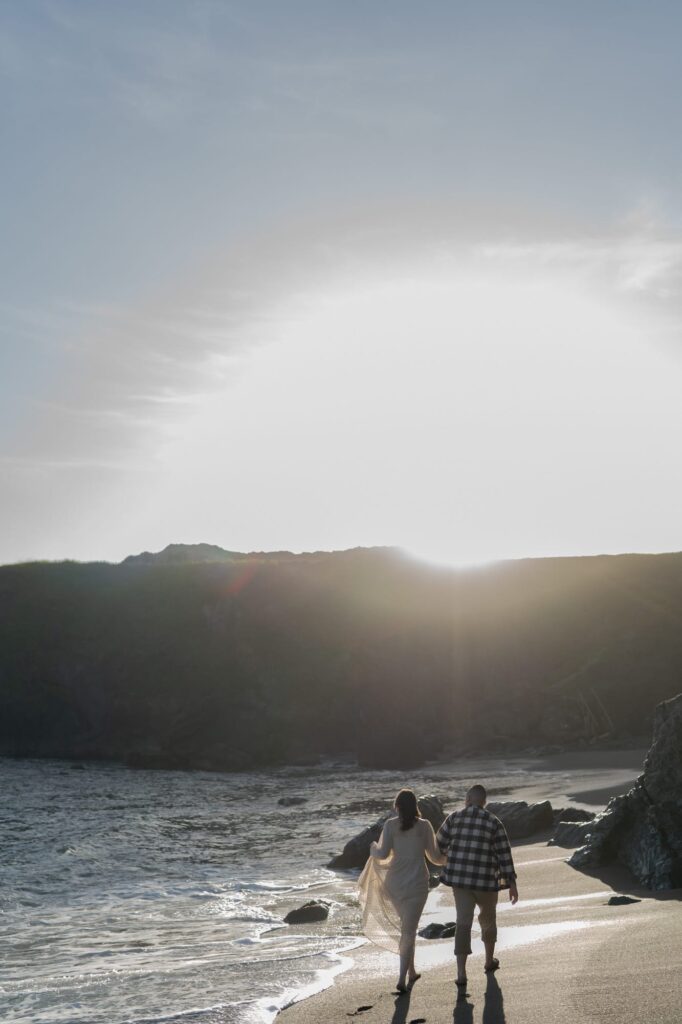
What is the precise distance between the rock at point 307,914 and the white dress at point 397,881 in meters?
4.16

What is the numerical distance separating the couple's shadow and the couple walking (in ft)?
2.20

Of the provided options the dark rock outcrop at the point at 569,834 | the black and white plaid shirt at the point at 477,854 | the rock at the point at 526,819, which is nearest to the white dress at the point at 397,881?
the black and white plaid shirt at the point at 477,854

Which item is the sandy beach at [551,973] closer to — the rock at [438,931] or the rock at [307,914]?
the rock at [438,931]

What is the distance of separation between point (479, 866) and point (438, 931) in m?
2.81

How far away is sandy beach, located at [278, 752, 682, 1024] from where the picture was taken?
704cm

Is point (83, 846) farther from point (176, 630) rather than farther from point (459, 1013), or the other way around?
point (176, 630)

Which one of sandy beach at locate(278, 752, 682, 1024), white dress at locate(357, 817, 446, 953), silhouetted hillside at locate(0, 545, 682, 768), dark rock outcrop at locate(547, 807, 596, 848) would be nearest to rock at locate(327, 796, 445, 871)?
dark rock outcrop at locate(547, 807, 596, 848)

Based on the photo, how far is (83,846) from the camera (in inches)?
837

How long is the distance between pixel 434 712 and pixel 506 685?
321 cm

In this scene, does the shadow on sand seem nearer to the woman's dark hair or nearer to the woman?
the woman

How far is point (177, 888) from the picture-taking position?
16859 mm

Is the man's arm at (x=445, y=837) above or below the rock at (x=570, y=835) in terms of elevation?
above

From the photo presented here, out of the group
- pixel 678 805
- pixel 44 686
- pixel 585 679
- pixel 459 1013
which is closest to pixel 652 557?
pixel 585 679

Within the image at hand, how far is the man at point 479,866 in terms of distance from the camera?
9.04 meters
